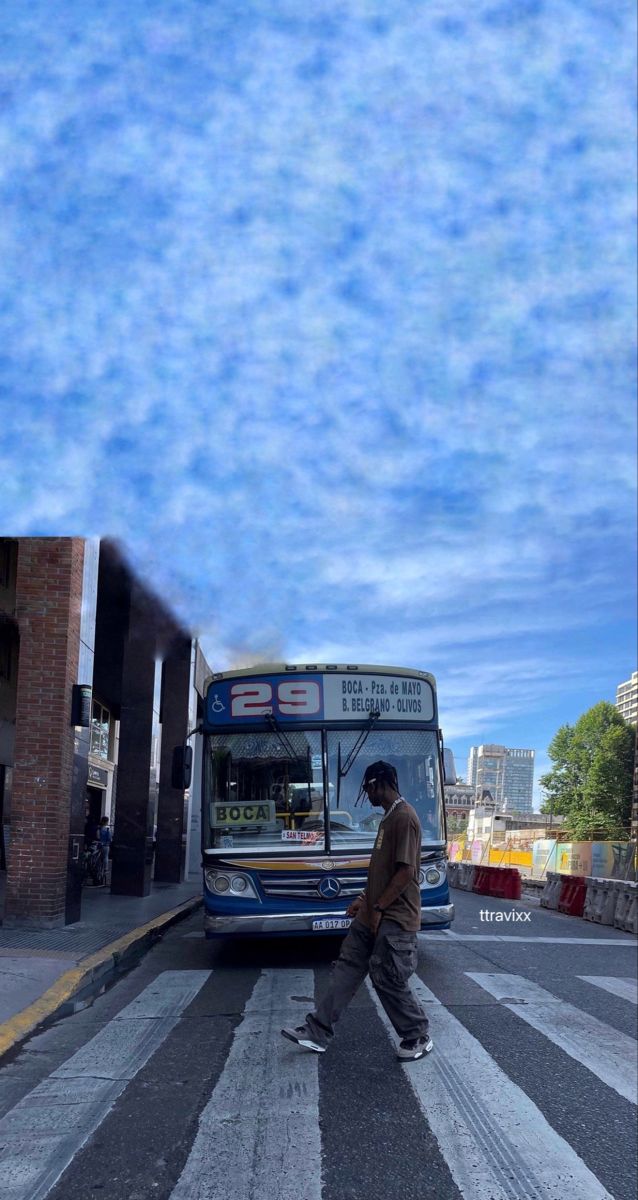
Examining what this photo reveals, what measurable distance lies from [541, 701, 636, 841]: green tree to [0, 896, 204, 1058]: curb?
299 ft

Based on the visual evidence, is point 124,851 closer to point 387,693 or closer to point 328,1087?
point 387,693

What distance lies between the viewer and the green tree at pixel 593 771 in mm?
98438

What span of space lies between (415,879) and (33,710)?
274 inches

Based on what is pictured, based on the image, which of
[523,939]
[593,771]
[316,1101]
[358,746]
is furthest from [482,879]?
[593,771]

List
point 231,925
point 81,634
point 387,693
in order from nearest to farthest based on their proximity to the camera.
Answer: point 231,925, point 387,693, point 81,634

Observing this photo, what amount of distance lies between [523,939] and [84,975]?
21.7ft

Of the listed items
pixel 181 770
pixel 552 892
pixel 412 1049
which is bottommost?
pixel 552 892

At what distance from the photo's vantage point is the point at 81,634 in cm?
1205

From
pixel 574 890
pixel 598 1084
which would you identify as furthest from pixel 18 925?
pixel 574 890

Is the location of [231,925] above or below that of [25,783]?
below

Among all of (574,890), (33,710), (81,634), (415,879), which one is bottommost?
(574,890)

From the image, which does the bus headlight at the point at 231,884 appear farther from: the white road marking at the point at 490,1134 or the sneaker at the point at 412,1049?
the sneaker at the point at 412,1049

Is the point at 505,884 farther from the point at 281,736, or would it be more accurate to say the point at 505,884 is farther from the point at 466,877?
the point at 281,736

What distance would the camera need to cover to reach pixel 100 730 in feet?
85.3
